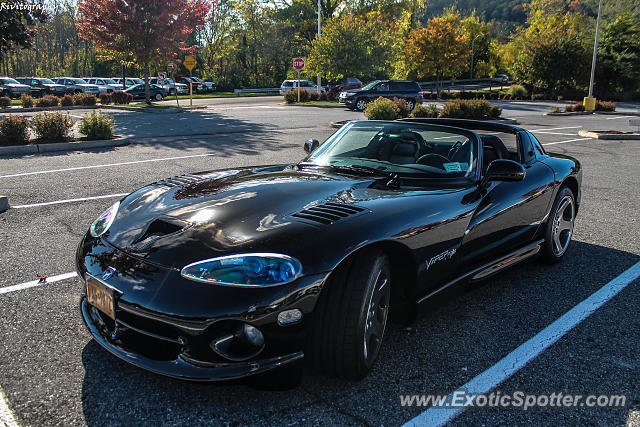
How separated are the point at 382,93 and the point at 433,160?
77.6ft

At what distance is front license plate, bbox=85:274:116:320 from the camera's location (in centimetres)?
238

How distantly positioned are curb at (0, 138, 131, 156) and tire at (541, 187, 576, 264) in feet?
34.9

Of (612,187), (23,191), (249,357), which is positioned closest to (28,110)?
(23,191)

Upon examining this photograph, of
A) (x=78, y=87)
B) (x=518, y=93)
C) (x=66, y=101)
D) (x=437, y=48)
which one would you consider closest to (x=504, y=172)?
(x=66, y=101)

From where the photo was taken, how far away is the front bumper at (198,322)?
7.07ft

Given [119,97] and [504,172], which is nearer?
[504,172]

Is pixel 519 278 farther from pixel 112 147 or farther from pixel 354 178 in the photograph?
pixel 112 147

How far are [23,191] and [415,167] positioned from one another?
19.2ft

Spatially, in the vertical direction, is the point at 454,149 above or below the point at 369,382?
above

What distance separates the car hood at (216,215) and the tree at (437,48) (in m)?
39.7

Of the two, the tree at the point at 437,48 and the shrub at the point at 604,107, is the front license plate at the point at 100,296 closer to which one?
the shrub at the point at 604,107

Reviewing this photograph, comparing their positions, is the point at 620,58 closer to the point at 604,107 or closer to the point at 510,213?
the point at 604,107

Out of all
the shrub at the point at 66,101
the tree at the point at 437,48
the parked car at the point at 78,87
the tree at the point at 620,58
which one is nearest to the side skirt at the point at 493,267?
the shrub at the point at 66,101

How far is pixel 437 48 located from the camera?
40.0 m
